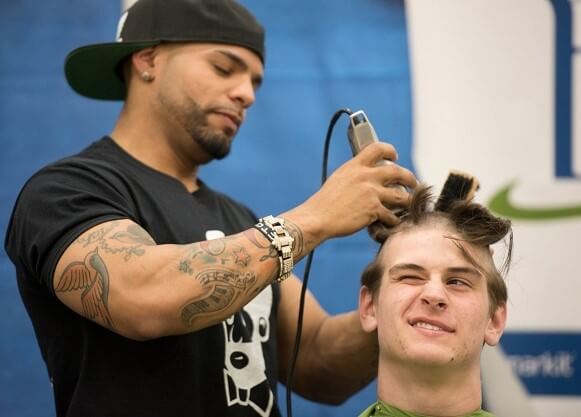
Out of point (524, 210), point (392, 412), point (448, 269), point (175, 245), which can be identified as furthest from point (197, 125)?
point (524, 210)

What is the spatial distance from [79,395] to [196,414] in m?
0.25

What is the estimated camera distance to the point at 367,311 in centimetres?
188

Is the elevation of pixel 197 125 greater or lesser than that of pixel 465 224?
greater

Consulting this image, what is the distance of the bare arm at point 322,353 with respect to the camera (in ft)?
6.93

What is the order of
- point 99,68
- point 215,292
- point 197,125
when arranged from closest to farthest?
point 215,292 < point 197,125 < point 99,68

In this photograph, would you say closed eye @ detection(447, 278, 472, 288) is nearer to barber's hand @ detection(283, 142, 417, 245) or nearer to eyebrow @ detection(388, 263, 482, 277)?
eyebrow @ detection(388, 263, 482, 277)

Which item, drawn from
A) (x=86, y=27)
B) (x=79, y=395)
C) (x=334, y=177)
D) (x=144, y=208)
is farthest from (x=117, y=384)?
(x=86, y=27)

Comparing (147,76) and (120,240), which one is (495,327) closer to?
(120,240)

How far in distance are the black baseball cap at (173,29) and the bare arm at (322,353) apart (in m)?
0.66

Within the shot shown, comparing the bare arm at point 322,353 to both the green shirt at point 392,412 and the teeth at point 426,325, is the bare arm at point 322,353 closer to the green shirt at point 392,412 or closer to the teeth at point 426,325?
the green shirt at point 392,412

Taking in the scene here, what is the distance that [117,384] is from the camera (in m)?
1.71

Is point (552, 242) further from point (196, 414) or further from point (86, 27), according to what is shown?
point (86, 27)

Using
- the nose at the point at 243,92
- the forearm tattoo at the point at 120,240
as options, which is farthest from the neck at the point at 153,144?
the forearm tattoo at the point at 120,240

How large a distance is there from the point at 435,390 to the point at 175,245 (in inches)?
23.9
